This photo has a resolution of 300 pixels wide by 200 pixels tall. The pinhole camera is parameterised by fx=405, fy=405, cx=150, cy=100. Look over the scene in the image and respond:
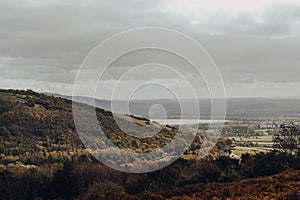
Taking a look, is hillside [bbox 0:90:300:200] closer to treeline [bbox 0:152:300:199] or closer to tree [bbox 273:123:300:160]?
treeline [bbox 0:152:300:199]

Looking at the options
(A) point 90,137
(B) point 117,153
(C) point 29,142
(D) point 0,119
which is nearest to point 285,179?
(B) point 117,153

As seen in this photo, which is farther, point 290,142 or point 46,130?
point 46,130

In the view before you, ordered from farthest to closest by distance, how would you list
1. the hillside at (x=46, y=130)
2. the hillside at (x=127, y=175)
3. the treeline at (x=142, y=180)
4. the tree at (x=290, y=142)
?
the hillside at (x=46, y=130), the tree at (x=290, y=142), the treeline at (x=142, y=180), the hillside at (x=127, y=175)

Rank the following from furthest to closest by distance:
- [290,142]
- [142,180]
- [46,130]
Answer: [46,130] → [290,142] → [142,180]

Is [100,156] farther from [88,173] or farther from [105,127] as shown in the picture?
[88,173]

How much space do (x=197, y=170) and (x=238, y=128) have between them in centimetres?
10161

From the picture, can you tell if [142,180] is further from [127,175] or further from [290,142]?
[290,142]

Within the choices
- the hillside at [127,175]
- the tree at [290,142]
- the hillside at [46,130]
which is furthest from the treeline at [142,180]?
the hillside at [46,130]

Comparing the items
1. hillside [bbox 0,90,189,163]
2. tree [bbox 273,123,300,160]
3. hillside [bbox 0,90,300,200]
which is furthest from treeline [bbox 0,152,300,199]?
hillside [bbox 0,90,189,163]

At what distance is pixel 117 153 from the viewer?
58344 mm

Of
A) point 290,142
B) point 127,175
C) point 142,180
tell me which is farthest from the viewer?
point 290,142

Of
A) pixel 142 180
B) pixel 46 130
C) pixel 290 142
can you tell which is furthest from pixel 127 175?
pixel 46 130

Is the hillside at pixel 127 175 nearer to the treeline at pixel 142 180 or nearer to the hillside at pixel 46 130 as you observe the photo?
the treeline at pixel 142 180

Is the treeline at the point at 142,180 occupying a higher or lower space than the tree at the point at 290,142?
lower
